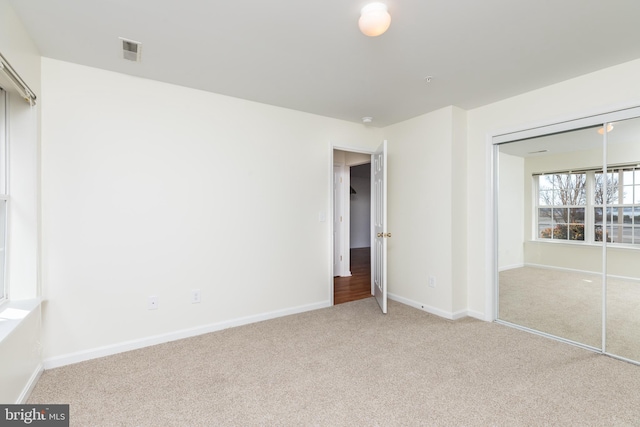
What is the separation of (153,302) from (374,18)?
287cm

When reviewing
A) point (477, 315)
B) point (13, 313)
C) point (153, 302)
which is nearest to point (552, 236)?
point (477, 315)

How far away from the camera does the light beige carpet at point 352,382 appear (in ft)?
5.91

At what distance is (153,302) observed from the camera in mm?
2779

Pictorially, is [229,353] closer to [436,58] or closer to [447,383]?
[447,383]

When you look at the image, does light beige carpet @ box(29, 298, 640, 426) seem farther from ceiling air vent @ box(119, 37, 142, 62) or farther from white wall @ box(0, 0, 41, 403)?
ceiling air vent @ box(119, 37, 142, 62)

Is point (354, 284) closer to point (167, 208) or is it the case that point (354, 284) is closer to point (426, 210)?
point (426, 210)

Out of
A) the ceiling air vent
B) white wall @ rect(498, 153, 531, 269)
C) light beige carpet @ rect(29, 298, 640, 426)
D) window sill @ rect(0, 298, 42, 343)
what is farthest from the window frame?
window sill @ rect(0, 298, 42, 343)

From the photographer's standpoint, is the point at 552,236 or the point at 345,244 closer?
the point at 552,236

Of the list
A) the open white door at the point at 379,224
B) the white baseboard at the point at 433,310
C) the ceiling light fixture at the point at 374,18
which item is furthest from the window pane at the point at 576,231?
the ceiling light fixture at the point at 374,18

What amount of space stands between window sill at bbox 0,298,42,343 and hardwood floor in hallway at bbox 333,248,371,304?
117 inches

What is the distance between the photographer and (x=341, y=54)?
230 cm

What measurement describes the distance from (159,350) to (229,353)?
63 centimetres

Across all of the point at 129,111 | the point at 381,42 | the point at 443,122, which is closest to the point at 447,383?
the point at 381,42

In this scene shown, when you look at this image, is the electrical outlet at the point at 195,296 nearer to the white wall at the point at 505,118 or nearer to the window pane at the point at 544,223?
the white wall at the point at 505,118
